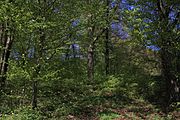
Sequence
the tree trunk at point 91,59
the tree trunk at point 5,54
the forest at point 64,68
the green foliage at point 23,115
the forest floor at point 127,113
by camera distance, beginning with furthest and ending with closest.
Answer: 1. the tree trunk at point 91,59
2. the tree trunk at point 5,54
3. the forest floor at point 127,113
4. the forest at point 64,68
5. the green foliage at point 23,115

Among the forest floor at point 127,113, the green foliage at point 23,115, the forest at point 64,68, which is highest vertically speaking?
the forest at point 64,68

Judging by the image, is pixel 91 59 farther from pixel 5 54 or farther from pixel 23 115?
pixel 23 115

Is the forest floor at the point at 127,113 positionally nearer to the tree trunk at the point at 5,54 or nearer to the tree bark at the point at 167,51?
the tree bark at the point at 167,51

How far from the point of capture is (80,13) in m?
19.9

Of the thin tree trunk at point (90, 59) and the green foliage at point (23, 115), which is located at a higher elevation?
the thin tree trunk at point (90, 59)

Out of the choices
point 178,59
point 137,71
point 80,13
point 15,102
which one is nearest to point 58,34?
point 80,13

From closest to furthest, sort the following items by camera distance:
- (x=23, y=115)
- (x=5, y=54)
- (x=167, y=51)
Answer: (x=23, y=115), (x=167, y=51), (x=5, y=54)

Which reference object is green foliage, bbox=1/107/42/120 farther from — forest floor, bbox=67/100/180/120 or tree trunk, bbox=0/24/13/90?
tree trunk, bbox=0/24/13/90

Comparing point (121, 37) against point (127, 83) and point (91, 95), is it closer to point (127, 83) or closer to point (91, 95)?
point (127, 83)

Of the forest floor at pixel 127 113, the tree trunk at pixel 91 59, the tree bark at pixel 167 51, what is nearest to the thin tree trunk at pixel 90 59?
the tree trunk at pixel 91 59

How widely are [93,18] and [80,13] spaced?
7.61 feet

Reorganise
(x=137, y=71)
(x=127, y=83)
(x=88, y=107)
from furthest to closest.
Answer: (x=137, y=71) → (x=127, y=83) → (x=88, y=107)

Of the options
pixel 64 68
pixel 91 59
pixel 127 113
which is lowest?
pixel 127 113

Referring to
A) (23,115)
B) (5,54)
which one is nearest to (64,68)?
(23,115)
